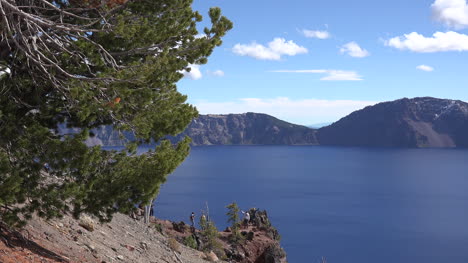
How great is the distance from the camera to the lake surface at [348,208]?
66.4 metres

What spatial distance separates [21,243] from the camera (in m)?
11.7

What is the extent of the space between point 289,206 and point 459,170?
11091 cm

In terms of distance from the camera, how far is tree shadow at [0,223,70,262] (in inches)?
444

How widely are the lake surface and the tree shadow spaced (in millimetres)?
53424

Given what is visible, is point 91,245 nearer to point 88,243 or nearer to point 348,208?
point 88,243

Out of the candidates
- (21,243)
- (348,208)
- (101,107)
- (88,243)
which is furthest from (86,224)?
(348,208)

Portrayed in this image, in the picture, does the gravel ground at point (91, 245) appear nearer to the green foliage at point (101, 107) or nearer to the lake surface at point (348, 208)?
the green foliage at point (101, 107)

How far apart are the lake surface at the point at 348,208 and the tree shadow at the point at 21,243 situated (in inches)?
2103

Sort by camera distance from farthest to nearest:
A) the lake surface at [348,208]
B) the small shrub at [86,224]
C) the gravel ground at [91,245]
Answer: the lake surface at [348,208] → the small shrub at [86,224] → the gravel ground at [91,245]

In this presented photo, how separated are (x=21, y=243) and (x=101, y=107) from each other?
4981 millimetres

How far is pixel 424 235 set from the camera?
74.4 meters

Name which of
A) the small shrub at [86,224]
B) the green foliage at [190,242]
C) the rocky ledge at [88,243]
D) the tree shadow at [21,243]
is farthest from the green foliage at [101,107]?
the green foliage at [190,242]

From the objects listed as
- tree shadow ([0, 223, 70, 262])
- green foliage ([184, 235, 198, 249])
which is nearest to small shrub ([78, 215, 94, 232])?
tree shadow ([0, 223, 70, 262])

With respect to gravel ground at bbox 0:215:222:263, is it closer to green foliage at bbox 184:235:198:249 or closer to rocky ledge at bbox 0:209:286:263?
rocky ledge at bbox 0:209:286:263
